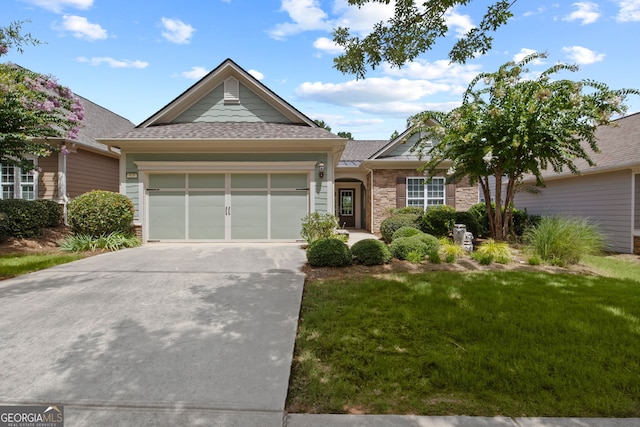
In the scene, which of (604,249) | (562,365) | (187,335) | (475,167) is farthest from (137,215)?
(604,249)

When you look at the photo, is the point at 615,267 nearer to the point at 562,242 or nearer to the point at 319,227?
the point at 562,242

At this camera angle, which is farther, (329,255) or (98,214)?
(98,214)

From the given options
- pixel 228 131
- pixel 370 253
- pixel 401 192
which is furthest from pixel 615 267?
pixel 228 131

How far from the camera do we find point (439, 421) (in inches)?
98.8

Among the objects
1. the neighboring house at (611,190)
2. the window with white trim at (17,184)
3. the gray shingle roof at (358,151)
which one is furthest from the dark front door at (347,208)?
the window with white trim at (17,184)

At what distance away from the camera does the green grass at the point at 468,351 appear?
275 cm

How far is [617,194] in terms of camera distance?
10977mm

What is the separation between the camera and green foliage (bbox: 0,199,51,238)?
10294 mm

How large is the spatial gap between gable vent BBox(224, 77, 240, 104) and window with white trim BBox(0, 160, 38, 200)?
730 cm

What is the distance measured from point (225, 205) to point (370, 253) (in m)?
5.66

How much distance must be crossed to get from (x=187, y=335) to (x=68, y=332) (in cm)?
141

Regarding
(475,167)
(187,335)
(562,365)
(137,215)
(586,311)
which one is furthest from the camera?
(137,215)

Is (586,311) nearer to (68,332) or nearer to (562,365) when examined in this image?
(562,365)

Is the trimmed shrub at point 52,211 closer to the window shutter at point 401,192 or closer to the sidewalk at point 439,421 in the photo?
the sidewalk at point 439,421
